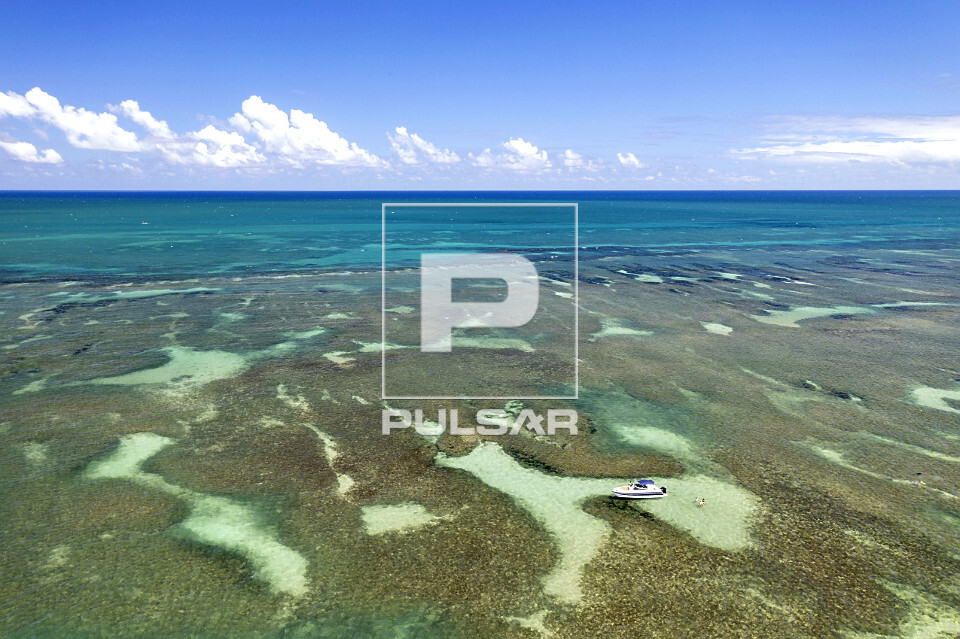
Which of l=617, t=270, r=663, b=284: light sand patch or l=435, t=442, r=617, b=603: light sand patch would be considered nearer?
l=435, t=442, r=617, b=603: light sand patch

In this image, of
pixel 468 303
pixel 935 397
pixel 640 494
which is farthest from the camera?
pixel 468 303

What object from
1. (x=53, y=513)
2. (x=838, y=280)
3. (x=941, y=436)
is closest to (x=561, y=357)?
(x=941, y=436)

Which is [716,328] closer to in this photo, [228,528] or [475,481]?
[475,481]

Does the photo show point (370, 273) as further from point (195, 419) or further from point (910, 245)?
point (910, 245)

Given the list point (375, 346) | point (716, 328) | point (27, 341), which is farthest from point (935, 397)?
point (27, 341)

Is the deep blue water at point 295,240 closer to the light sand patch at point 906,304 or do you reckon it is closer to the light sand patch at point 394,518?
the light sand patch at point 906,304

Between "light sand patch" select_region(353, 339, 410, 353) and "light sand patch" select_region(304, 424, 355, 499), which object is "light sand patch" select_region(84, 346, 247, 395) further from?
"light sand patch" select_region(304, 424, 355, 499)

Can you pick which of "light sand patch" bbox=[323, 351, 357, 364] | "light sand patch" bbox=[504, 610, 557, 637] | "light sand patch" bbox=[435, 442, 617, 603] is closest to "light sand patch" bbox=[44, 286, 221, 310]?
"light sand patch" bbox=[323, 351, 357, 364]
